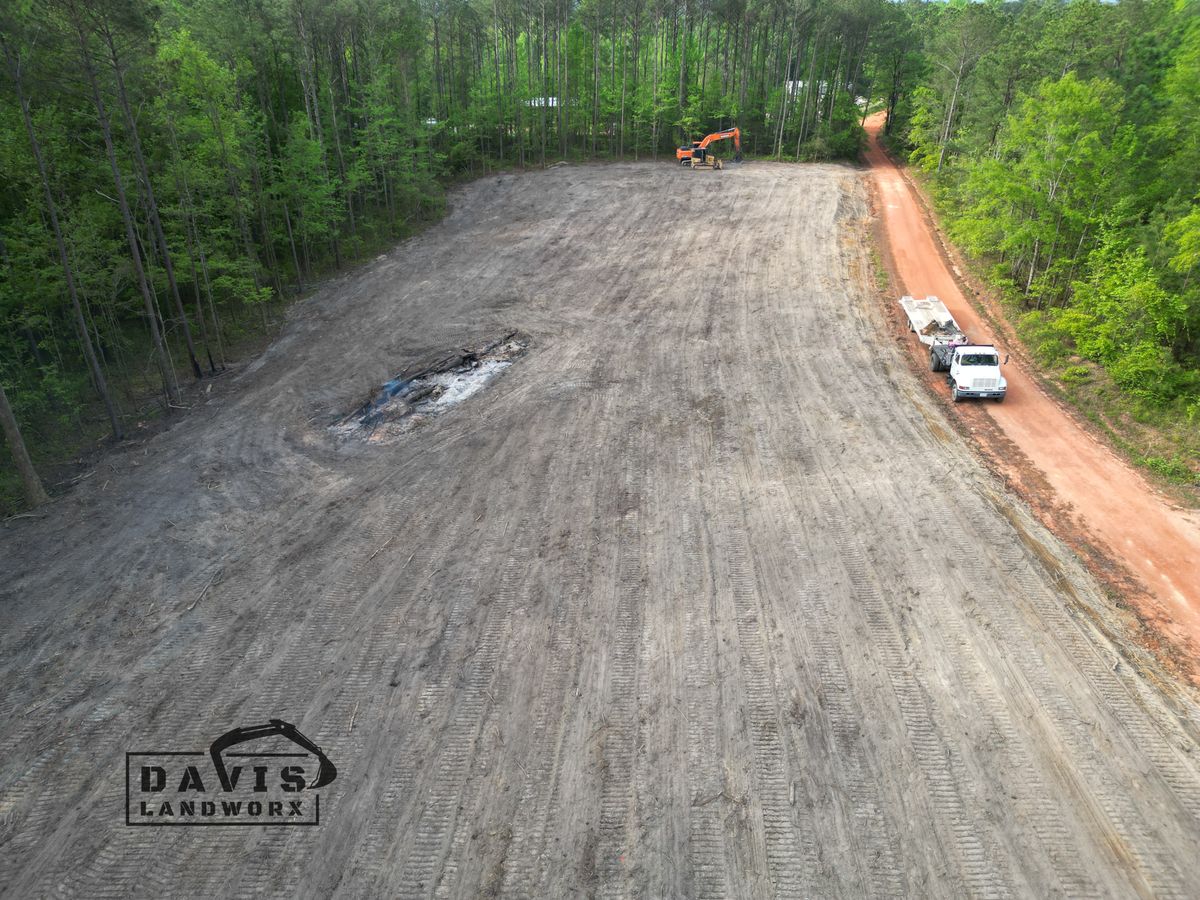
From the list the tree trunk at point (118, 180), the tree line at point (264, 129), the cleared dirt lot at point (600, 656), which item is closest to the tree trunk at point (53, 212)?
the tree line at point (264, 129)

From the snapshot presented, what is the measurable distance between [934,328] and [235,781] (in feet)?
83.4

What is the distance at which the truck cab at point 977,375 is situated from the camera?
797 inches

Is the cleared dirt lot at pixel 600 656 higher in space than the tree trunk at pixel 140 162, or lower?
lower

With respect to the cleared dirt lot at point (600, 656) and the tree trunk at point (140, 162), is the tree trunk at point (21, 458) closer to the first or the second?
the cleared dirt lot at point (600, 656)

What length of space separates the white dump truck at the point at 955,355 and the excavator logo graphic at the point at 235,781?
20.4 meters

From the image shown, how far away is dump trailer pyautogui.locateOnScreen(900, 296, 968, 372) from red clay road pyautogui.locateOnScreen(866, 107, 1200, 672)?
157 centimetres

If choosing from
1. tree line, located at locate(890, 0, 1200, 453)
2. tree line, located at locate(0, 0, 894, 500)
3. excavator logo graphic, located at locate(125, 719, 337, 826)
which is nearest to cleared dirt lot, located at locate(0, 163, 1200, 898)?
excavator logo graphic, located at locate(125, 719, 337, 826)

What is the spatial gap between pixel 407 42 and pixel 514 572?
39.5 metres

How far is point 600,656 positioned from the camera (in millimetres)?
11891

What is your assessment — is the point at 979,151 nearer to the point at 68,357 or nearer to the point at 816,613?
the point at 816,613

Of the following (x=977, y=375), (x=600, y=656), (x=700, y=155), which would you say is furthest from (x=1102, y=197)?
(x=700, y=155)

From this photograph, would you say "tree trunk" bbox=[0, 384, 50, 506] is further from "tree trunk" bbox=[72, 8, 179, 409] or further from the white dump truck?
the white dump truck

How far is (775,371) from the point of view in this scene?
2223 centimetres

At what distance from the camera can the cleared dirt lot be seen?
28.9 feet
